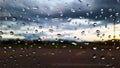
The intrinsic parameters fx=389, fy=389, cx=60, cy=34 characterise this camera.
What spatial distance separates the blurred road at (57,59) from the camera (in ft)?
25.7

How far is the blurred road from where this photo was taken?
7840 mm

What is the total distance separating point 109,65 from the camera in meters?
7.91

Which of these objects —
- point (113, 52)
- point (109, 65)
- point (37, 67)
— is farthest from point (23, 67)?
point (113, 52)

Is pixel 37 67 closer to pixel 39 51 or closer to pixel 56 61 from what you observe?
pixel 56 61

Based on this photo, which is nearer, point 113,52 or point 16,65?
point 16,65

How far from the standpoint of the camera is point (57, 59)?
9.33 meters

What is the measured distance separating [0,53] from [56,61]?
1.66 m

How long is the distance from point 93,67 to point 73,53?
4.08 meters

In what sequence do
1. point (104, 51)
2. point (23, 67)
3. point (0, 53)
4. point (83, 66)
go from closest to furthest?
point (23, 67), point (83, 66), point (0, 53), point (104, 51)

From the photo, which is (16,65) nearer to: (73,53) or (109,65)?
(109,65)

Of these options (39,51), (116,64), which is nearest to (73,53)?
(39,51)

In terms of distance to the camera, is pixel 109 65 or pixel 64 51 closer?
pixel 109 65

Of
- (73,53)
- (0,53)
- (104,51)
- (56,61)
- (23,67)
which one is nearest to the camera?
(23,67)

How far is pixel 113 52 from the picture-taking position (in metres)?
10.1
